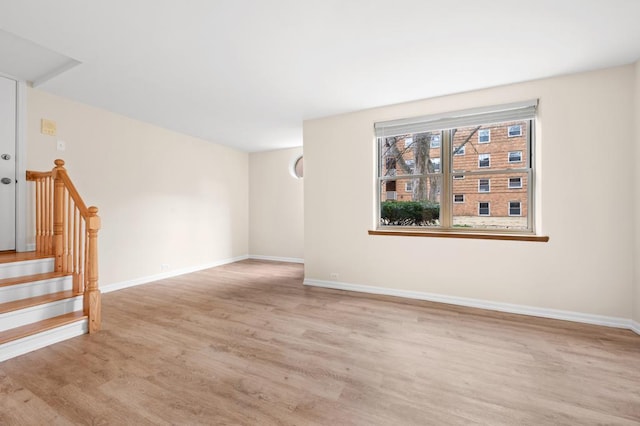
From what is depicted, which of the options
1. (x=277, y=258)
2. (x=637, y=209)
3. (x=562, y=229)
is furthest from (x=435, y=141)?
(x=277, y=258)

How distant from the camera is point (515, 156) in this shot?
3.12 metres

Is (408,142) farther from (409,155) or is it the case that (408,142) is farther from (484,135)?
(484,135)

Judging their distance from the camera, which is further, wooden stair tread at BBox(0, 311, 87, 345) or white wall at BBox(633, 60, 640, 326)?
white wall at BBox(633, 60, 640, 326)

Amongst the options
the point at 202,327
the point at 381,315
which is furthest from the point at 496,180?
the point at 202,327

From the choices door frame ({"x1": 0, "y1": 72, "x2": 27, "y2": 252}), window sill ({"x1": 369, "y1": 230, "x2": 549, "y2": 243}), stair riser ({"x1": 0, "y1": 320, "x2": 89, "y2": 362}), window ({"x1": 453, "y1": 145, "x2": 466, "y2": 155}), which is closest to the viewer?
stair riser ({"x1": 0, "y1": 320, "x2": 89, "y2": 362})

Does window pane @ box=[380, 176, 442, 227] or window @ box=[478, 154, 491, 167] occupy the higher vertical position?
window @ box=[478, 154, 491, 167]

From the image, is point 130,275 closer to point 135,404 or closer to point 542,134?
point 135,404

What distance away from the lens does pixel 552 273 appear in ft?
9.14

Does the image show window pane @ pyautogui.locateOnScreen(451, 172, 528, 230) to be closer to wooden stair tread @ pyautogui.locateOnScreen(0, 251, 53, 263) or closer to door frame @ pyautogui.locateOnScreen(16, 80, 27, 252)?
wooden stair tread @ pyautogui.locateOnScreen(0, 251, 53, 263)

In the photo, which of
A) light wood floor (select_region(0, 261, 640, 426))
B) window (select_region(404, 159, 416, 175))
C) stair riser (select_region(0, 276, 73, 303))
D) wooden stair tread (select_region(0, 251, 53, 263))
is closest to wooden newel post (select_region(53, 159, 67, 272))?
wooden stair tread (select_region(0, 251, 53, 263))

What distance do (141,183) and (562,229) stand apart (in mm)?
5495

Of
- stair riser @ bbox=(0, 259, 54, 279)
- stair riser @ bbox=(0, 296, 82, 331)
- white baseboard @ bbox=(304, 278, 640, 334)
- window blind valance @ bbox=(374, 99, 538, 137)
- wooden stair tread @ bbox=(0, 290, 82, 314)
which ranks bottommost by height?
white baseboard @ bbox=(304, 278, 640, 334)

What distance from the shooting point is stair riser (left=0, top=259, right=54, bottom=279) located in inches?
96.3

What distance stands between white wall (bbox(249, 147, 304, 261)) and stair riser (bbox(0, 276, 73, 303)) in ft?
12.1
